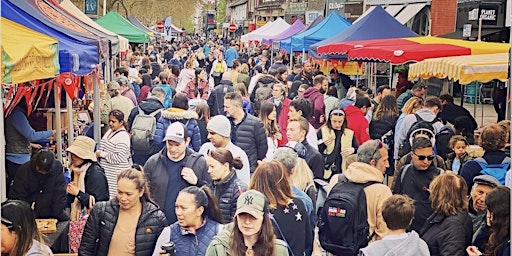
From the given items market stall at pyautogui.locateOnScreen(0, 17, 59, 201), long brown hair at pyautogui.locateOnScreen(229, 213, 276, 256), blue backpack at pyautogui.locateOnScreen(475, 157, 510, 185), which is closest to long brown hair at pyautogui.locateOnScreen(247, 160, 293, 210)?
long brown hair at pyautogui.locateOnScreen(229, 213, 276, 256)

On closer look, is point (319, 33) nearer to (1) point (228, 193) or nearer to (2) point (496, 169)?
(2) point (496, 169)

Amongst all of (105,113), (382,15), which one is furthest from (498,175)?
(382,15)

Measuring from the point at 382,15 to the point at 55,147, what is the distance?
982cm

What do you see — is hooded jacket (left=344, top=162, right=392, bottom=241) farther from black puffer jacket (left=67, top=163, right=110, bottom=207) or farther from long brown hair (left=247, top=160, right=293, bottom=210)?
black puffer jacket (left=67, top=163, right=110, bottom=207)

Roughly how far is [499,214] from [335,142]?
4006mm

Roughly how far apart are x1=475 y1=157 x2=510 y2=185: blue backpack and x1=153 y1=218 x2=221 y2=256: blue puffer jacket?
2.92m

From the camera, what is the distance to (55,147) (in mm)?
10102

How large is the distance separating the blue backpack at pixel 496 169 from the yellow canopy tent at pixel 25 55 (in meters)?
3.83

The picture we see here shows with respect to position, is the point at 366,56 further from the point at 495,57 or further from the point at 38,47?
the point at 38,47

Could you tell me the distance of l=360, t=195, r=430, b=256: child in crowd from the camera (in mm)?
5037

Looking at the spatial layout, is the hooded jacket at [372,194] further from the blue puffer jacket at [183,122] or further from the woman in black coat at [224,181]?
the blue puffer jacket at [183,122]

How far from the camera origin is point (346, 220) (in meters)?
5.97

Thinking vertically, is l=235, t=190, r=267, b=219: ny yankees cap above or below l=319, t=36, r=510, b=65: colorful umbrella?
below

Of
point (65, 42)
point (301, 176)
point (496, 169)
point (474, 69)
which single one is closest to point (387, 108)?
point (474, 69)
